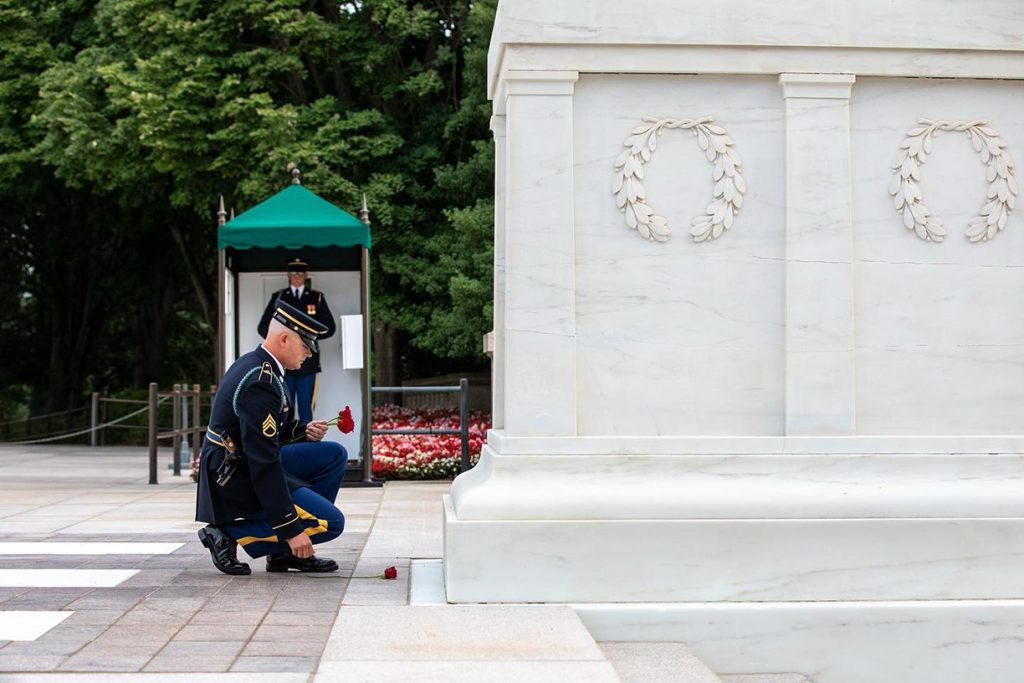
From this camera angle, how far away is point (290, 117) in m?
22.4

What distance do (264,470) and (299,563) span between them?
79cm

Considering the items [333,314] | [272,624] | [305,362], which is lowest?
[272,624]

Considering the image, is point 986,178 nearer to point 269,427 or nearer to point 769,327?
point 769,327

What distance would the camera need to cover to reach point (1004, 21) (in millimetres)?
6688

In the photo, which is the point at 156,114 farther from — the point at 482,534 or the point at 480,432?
the point at 482,534

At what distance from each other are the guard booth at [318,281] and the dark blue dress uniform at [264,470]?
646 cm

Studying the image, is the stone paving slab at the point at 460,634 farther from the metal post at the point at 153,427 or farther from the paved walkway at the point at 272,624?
the metal post at the point at 153,427

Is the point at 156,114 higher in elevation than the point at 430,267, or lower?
higher

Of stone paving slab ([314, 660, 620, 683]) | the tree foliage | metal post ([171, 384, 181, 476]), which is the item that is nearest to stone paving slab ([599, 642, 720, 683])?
stone paving slab ([314, 660, 620, 683])

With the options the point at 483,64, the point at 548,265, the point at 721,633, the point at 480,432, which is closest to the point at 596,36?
the point at 548,265

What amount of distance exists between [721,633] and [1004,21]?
3367 mm

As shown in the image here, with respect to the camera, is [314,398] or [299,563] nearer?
[299,563]

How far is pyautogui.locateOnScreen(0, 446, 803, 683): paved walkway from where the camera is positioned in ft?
16.1

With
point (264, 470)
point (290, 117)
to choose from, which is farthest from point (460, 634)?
point (290, 117)
